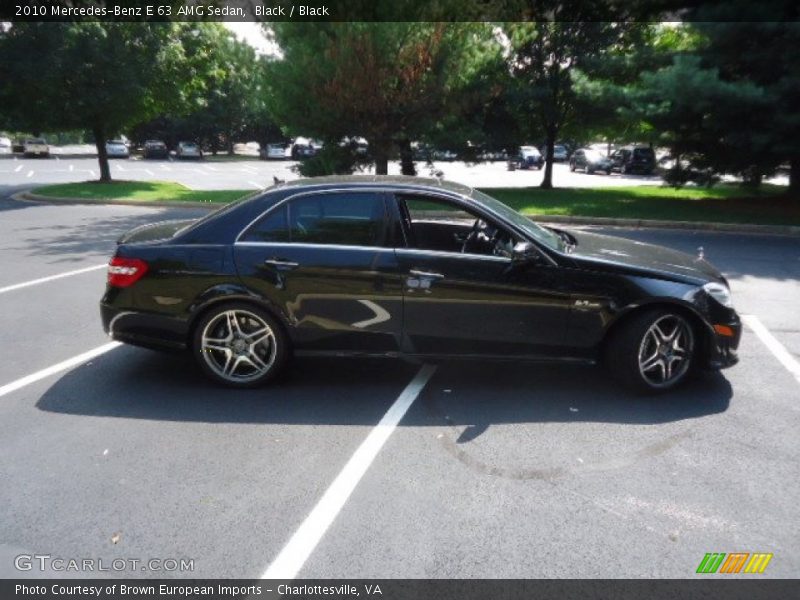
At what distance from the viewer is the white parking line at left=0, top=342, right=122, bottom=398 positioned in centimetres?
473

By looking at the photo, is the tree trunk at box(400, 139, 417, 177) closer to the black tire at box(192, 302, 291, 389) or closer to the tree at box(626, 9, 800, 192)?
the tree at box(626, 9, 800, 192)

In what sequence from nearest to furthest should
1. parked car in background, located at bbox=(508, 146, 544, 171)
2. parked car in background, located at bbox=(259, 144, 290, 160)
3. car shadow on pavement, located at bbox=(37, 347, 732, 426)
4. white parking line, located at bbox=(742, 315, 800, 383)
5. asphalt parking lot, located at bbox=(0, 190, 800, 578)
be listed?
asphalt parking lot, located at bbox=(0, 190, 800, 578), car shadow on pavement, located at bbox=(37, 347, 732, 426), white parking line, located at bbox=(742, 315, 800, 383), parked car in background, located at bbox=(508, 146, 544, 171), parked car in background, located at bbox=(259, 144, 290, 160)

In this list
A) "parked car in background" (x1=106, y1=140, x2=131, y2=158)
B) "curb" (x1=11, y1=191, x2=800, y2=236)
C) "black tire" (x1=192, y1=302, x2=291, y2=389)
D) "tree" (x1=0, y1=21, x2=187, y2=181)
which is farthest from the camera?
"parked car in background" (x1=106, y1=140, x2=131, y2=158)

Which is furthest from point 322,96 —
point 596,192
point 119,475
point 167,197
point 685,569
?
point 685,569

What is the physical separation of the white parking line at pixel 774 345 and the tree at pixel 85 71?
743 inches

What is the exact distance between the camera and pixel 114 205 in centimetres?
1777

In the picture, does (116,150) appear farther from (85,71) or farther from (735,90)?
(735,90)

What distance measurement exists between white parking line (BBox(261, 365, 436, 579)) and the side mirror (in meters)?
1.24

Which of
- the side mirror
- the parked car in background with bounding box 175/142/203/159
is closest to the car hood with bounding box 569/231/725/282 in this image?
the side mirror

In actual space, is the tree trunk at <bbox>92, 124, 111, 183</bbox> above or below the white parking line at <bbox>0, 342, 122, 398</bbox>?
above

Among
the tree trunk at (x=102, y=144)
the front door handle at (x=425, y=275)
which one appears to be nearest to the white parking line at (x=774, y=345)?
the front door handle at (x=425, y=275)

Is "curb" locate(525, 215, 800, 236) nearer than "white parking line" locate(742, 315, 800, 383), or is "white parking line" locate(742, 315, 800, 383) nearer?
"white parking line" locate(742, 315, 800, 383)

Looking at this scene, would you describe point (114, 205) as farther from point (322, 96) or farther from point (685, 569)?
point (685, 569)

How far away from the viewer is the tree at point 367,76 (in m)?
16.1
